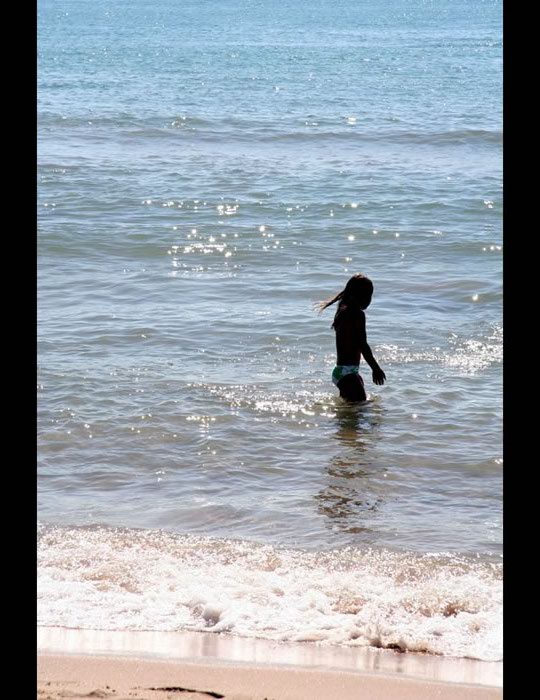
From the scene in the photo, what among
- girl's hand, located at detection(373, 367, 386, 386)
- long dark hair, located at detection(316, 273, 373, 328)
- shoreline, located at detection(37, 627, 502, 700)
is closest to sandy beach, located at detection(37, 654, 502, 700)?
shoreline, located at detection(37, 627, 502, 700)

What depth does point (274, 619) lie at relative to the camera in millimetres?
4703

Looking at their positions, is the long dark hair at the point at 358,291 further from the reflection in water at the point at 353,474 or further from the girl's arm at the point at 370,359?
the reflection in water at the point at 353,474

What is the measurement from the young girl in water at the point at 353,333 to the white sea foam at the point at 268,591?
2.88m

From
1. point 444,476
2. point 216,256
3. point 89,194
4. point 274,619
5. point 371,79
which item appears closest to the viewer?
point 274,619

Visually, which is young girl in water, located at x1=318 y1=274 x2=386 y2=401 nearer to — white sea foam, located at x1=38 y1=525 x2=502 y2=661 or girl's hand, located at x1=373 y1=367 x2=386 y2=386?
girl's hand, located at x1=373 y1=367 x2=386 y2=386

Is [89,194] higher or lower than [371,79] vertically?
lower

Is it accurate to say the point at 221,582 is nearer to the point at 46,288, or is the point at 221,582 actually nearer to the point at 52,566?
the point at 52,566

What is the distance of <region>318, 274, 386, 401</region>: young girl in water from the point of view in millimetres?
8344

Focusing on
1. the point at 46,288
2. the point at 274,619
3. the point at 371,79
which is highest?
the point at 371,79

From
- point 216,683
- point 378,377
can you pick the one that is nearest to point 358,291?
point 378,377

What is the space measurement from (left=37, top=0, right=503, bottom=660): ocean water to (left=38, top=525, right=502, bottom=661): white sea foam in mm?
15

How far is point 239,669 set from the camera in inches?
159
